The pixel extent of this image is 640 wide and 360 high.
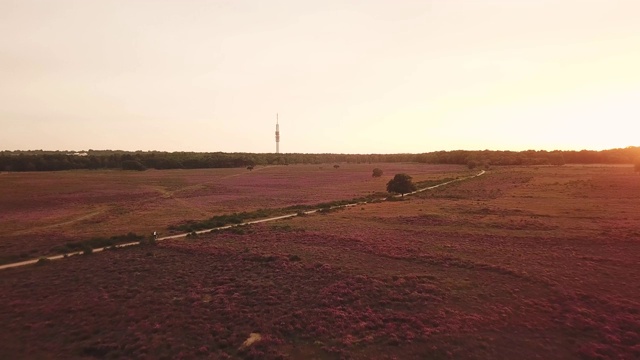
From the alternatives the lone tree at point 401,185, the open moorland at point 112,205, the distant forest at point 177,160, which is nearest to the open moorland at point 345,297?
the open moorland at point 112,205

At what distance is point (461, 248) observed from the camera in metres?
31.1

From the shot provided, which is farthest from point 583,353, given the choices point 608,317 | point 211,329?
point 211,329

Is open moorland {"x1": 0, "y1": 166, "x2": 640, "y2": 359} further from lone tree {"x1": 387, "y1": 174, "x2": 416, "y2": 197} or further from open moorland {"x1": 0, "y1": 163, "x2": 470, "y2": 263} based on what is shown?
lone tree {"x1": 387, "y1": 174, "x2": 416, "y2": 197}

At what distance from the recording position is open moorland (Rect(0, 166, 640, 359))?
53.9 ft

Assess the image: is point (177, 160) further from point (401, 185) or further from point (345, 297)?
point (345, 297)

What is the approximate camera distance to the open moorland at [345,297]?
16438mm

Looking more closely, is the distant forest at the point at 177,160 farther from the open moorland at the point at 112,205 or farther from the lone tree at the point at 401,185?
the lone tree at the point at 401,185

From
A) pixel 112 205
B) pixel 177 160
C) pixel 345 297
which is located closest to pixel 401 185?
pixel 112 205

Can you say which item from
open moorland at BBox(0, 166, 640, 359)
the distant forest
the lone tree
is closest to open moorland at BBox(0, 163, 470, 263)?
the lone tree

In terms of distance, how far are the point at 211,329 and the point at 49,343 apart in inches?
263

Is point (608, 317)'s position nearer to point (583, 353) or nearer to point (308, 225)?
point (583, 353)

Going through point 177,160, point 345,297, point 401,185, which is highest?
point 177,160

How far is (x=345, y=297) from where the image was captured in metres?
21.4

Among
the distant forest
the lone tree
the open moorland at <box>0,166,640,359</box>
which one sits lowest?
the open moorland at <box>0,166,640,359</box>
